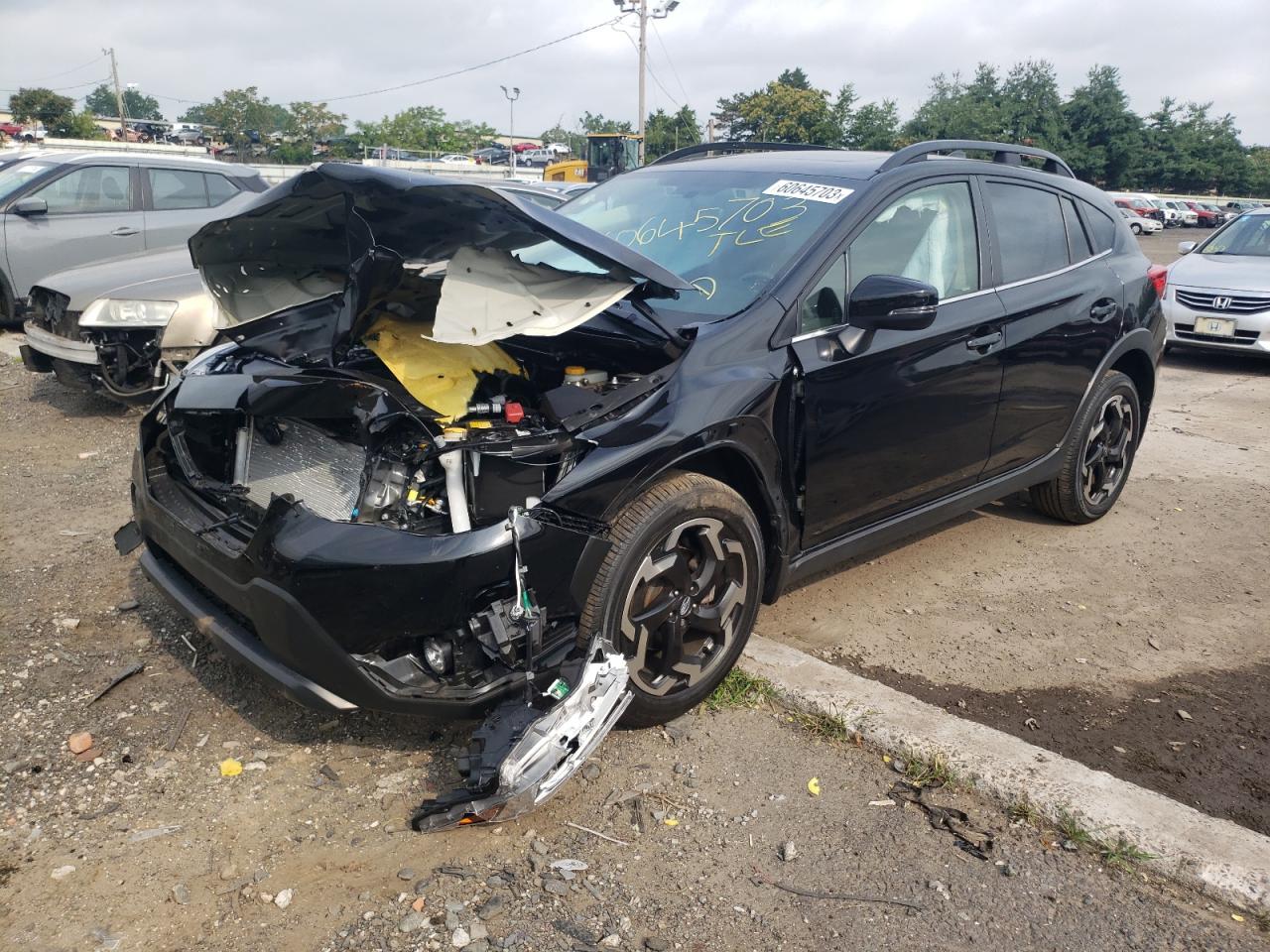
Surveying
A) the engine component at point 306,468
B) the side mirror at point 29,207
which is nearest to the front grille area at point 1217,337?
the engine component at point 306,468

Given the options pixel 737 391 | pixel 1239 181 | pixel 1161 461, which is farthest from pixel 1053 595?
pixel 1239 181

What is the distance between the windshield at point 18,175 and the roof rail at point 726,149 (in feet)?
25.6

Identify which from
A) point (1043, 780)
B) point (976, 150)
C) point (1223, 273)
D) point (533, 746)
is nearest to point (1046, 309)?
point (976, 150)

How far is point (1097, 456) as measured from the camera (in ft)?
17.1

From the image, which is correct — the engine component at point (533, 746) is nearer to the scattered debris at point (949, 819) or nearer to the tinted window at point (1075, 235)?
the scattered debris at point (949, 819)

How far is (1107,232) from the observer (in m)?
5.12

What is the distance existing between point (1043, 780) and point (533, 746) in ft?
5.13

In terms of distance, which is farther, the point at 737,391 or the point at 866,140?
the point at 866,140

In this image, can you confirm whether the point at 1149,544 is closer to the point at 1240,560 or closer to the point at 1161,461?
the point at 1240,560

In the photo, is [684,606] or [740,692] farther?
[740,692]

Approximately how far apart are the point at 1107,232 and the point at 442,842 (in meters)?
4.47

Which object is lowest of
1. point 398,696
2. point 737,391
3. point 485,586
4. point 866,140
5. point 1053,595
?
point 1053,595

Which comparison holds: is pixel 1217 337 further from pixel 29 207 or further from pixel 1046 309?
pixel 29 207

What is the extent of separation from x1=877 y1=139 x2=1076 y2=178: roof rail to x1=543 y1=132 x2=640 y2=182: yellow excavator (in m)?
26.1
